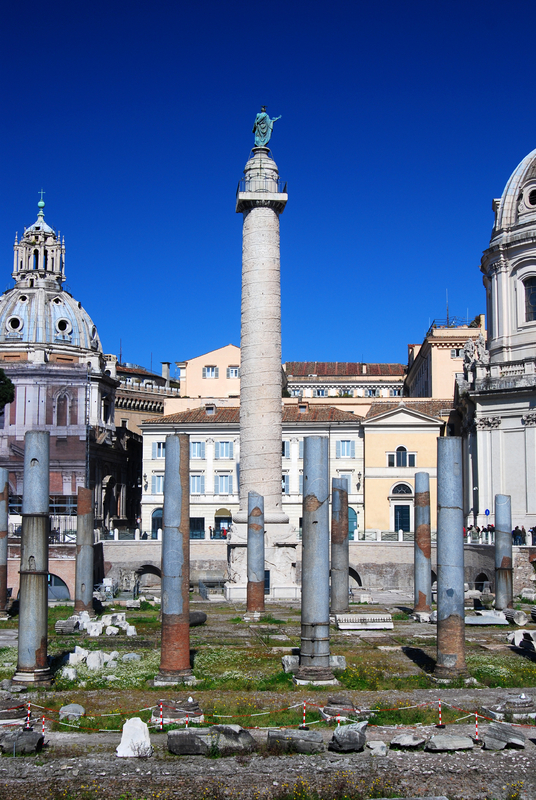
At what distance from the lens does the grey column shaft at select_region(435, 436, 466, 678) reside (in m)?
17.6

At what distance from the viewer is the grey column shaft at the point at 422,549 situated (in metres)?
28.0

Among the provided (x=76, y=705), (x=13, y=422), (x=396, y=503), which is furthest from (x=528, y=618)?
(x=13, y=422)

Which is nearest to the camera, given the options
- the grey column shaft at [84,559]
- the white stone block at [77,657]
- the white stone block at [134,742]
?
the white stone block at [134,742]

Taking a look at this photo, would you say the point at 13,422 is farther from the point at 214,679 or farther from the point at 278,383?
the point at 214,679

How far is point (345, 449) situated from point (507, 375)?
44.2 ft

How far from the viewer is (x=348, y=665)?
1867 cm

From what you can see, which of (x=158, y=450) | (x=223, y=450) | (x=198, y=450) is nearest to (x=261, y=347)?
(x=223, y=450)

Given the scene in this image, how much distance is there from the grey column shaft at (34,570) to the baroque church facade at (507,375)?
2985 centimetres

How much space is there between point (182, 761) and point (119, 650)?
938cm

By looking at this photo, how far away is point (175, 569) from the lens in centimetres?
1644

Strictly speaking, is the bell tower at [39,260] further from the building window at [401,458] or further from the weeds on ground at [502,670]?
the weeds on ground at [502,670]

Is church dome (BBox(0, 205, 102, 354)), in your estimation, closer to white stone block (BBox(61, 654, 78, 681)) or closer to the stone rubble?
white stone block (BBox(61, 654, 78, 681))

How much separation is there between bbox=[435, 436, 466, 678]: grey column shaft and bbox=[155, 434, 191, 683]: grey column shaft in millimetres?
5144

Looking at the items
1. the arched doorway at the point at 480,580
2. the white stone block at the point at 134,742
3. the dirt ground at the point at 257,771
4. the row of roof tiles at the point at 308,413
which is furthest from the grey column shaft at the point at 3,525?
the row of roof tiles at the point at 308,413
